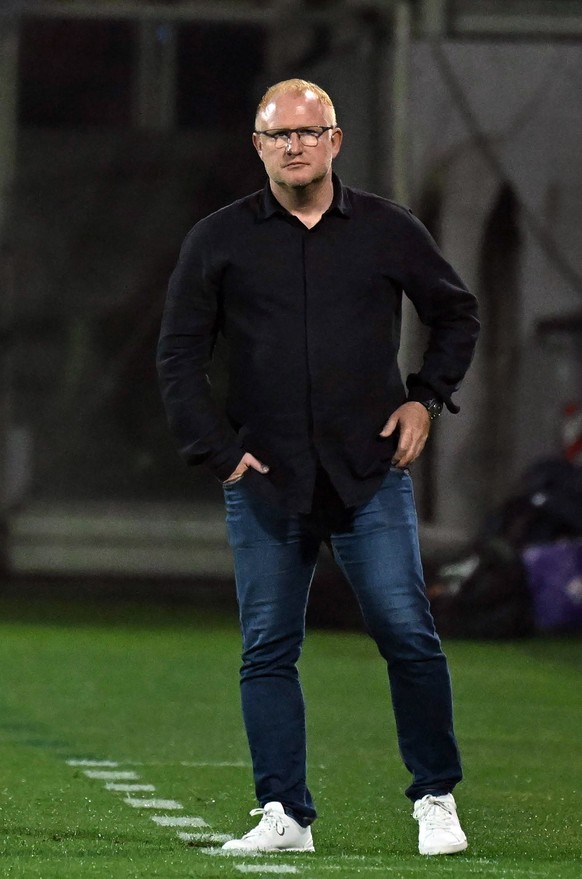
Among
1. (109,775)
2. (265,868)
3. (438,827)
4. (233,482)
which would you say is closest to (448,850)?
(438,827)

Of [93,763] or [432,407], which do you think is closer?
[432,407]

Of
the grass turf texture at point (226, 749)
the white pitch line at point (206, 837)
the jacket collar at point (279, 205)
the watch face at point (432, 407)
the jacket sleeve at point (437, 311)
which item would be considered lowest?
the grass turf texture at point (226, 749)

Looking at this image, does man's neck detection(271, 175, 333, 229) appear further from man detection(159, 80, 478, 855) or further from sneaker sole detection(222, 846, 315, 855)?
sneaker sole detection(222, 846, 315, 855)

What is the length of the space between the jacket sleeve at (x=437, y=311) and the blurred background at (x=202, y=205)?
27.7ft

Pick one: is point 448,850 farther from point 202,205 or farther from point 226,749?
point 202,205

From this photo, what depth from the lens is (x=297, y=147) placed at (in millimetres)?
4832

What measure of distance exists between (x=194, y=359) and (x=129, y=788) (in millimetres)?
1782

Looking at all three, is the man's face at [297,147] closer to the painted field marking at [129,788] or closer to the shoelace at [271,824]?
the shoelace at [271,824]

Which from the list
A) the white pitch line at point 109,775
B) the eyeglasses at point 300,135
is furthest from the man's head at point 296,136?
the white pitch line at point 109,775

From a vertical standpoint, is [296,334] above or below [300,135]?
below

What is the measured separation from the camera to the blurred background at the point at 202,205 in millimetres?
13781

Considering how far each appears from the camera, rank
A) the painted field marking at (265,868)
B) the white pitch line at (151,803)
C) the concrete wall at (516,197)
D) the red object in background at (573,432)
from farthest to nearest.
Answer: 1. the concrete wall at (516,197)
2. the red object in background at (573,432)
3. the white pitch line at (151,803)
4. the painted field marking at (265,868)

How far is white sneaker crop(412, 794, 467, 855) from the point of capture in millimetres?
4922

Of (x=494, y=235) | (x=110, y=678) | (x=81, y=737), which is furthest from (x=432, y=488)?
(x=81, y=737)
